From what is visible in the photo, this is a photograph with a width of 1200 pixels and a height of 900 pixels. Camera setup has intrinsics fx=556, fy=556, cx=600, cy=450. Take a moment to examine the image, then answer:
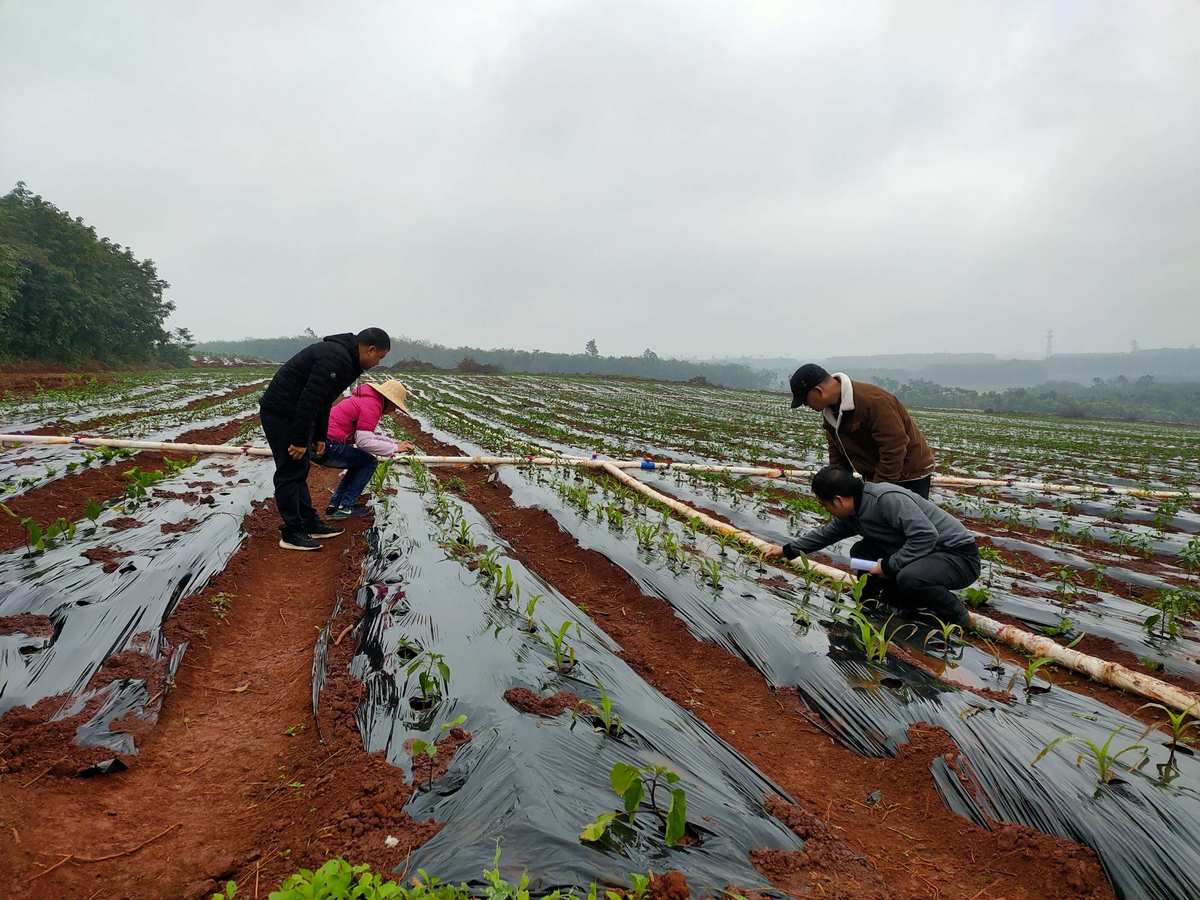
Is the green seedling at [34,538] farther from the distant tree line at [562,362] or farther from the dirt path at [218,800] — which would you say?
the distant tree line at [562,362]

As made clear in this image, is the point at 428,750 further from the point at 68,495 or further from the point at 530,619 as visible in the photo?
the point at 68,495

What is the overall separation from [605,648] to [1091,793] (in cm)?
230

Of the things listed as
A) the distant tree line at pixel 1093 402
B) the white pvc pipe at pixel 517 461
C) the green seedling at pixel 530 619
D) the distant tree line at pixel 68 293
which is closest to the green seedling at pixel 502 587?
the green seedling at pixel 530 619

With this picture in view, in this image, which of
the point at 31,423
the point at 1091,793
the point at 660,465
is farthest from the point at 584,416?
the point at 1091,793

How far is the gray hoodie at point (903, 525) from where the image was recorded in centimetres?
377

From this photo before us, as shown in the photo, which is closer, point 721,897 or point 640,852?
point 721,897

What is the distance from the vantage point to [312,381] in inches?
175

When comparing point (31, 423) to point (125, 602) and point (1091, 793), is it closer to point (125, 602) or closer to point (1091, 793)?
point (125, 602)

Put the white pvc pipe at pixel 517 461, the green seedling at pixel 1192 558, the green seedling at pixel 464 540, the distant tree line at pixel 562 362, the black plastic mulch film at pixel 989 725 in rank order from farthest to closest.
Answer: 1. the distant tree line at pixel 562 362
2. the white pvc pipe at pixel 517 461
3. the green seedling at pixel 1192 558
4. the green seedling at pixel 464 540
5. the black plastic mulch film at pixel 989 725

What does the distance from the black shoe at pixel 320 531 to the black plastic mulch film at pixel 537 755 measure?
→ 5.85 ft

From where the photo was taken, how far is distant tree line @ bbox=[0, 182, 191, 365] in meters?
26.6

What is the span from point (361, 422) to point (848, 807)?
16.5 ft

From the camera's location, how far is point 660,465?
9531 mm

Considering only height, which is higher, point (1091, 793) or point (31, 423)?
point (31, 423)
